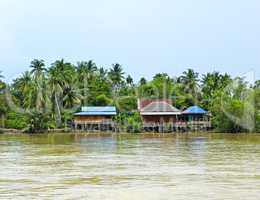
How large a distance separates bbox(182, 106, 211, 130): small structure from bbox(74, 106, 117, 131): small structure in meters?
7.98

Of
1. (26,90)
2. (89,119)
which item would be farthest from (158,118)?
(26,90)

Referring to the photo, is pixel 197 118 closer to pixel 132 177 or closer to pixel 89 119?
pixel 89 119

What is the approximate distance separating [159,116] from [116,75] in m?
11.1

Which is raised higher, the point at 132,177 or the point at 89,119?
the point at 89,119

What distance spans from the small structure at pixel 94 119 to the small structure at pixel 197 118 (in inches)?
314

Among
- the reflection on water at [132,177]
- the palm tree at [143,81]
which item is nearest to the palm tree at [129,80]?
the palm tree at [143,81]

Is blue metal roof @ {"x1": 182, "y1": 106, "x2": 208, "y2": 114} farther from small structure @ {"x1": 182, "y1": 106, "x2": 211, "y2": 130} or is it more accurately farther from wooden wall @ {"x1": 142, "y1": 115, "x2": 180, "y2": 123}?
wooden wall @ {"x1": 142, "y1": 115, "x2": 180, "y2": 123}

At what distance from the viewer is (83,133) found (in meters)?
57.1

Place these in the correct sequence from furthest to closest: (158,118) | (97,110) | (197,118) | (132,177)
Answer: (158,118), (197,118), (97,110), (132,177)

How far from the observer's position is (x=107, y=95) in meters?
65.6

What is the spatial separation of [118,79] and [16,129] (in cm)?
1563

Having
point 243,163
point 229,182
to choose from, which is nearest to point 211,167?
point 243,163

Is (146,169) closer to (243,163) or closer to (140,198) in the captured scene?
(243,163)

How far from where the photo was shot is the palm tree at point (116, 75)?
6869 centimetres
